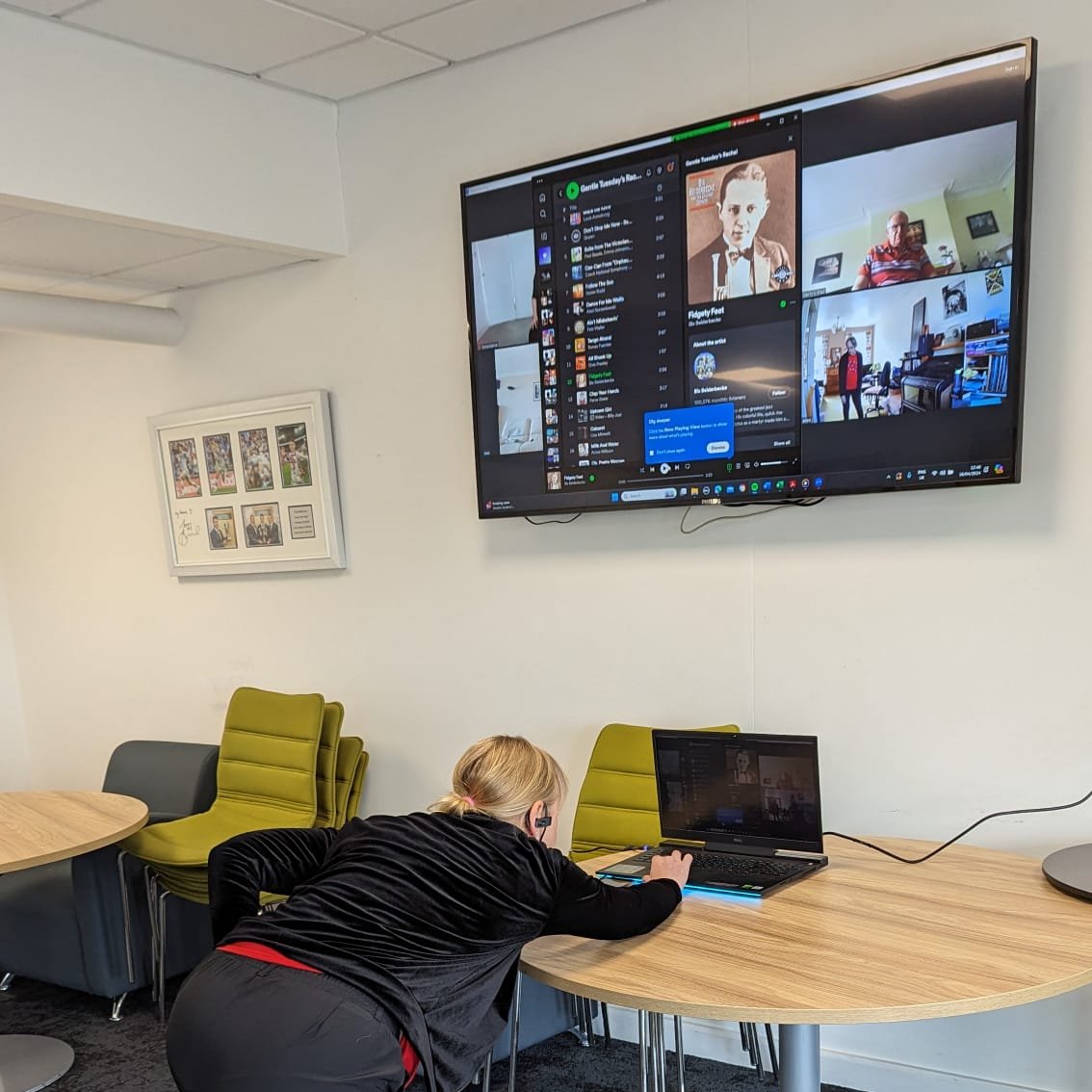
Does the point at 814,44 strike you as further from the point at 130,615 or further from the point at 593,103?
the point at 130,615

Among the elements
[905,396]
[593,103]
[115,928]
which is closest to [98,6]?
[593,103]

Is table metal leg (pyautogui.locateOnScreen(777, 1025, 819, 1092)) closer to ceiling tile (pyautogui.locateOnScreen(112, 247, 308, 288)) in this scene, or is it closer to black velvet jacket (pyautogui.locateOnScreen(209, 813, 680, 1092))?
black velvet jacket (pyautogui.locateOnScreen(209, 813, 680, 1092))

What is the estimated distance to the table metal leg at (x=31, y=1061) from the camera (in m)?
3.20

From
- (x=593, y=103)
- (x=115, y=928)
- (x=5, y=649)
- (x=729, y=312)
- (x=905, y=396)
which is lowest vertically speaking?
(x=115, y=928)

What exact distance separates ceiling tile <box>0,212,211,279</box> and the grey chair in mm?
2044

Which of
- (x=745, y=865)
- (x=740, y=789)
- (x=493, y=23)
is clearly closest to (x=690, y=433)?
(x=740, y=789)

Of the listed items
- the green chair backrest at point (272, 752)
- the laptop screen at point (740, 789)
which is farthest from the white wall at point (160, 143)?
the laptop screen at point (740, 789)

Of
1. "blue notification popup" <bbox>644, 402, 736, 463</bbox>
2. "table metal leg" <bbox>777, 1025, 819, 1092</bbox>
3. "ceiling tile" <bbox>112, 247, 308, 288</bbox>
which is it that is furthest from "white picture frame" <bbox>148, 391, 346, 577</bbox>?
"table metal leg" <bbox>777, 1025, 819, 1092</bbox>

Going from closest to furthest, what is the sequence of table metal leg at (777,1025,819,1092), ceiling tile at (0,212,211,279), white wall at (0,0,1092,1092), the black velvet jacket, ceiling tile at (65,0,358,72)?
the black velvet jacket
table metal leg at (777,1025,819,1092)
white wall at (0,0,1092,1092)
ceiling tile at (65,0,358,72)
ceiling tile at (0,212,211,279)

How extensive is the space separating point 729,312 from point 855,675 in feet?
3.37

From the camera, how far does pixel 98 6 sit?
2.80 m

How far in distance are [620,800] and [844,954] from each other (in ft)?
3.96

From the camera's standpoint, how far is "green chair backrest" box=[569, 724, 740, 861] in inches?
118

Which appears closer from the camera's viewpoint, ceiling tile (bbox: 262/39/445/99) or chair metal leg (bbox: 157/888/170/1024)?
ceiling tile (bbox: 262/39/445/99)
